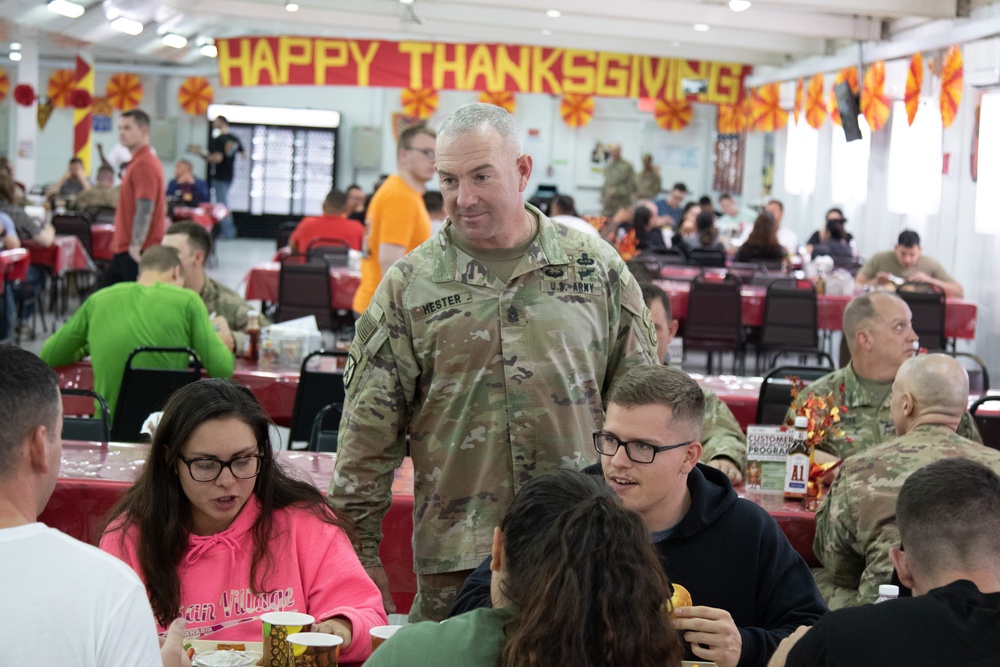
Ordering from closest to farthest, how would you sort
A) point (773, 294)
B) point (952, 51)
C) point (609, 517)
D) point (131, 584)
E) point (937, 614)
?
1. point (131, 584)
2. point (609, 517)
3. point (937, 614)
4. point (773, 294)
5. point (952, 51)

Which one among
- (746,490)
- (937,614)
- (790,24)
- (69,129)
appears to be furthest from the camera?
(69,129)

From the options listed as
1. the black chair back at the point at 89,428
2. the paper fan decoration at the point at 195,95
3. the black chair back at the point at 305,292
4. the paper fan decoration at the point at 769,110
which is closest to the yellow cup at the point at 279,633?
A: the black chair back at the point at 89,428

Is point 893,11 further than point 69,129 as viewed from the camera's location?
No

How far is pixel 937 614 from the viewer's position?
1.90 m

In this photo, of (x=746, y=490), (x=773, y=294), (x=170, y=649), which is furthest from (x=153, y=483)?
(x=773, y=294)

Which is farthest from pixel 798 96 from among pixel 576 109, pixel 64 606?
pixel 64 606

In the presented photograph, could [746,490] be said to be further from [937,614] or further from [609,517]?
[609,517]

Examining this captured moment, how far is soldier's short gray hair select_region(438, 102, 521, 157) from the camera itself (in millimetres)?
2465

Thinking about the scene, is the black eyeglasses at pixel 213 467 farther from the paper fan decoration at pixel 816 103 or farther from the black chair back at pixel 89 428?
the paper fan decoration at pixel 816 103

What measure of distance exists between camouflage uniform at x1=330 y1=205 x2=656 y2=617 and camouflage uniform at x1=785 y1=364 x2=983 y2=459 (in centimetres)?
184

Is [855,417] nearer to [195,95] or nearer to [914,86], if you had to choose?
[914,86]

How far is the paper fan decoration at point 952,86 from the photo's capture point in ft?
32.9

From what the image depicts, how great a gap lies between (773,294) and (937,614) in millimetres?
6943

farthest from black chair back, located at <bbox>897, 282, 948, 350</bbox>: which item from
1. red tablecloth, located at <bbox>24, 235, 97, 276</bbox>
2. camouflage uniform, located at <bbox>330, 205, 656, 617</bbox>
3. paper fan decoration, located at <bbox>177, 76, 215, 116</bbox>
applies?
paper fan decoration, located at <bbox>177, 76, 215, 116</bbox>
